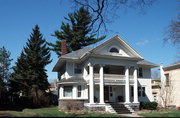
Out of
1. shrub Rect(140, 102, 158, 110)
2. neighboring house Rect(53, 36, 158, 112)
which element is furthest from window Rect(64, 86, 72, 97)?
shrub Rect(140, 102, 158, 110)

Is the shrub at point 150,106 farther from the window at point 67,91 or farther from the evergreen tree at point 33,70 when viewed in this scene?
the evergreen tree at point 33,70

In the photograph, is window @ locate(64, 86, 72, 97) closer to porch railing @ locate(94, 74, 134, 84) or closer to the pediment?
porch railing @ locate(94, 74, 134, 84)

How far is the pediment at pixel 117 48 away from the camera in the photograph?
2283 centimetres

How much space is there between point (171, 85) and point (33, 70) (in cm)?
2082

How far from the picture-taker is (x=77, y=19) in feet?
141

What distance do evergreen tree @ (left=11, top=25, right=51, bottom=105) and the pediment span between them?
14.5 meters

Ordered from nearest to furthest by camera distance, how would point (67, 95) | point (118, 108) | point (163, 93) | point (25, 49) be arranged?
point (118, 108)
point (67, 95)
point (163, 93)
point (25, 49)

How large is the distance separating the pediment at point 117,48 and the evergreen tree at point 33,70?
47.5 ft

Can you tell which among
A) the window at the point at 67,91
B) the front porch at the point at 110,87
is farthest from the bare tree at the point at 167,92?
the window at the point at 67,91

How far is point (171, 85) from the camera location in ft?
89.4

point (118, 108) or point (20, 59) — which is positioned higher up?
point (20, 59)

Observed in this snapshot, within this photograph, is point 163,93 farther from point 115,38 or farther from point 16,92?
point 16,92

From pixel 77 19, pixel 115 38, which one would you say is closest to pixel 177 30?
pixel 115 38

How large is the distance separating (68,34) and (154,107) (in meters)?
25.0
